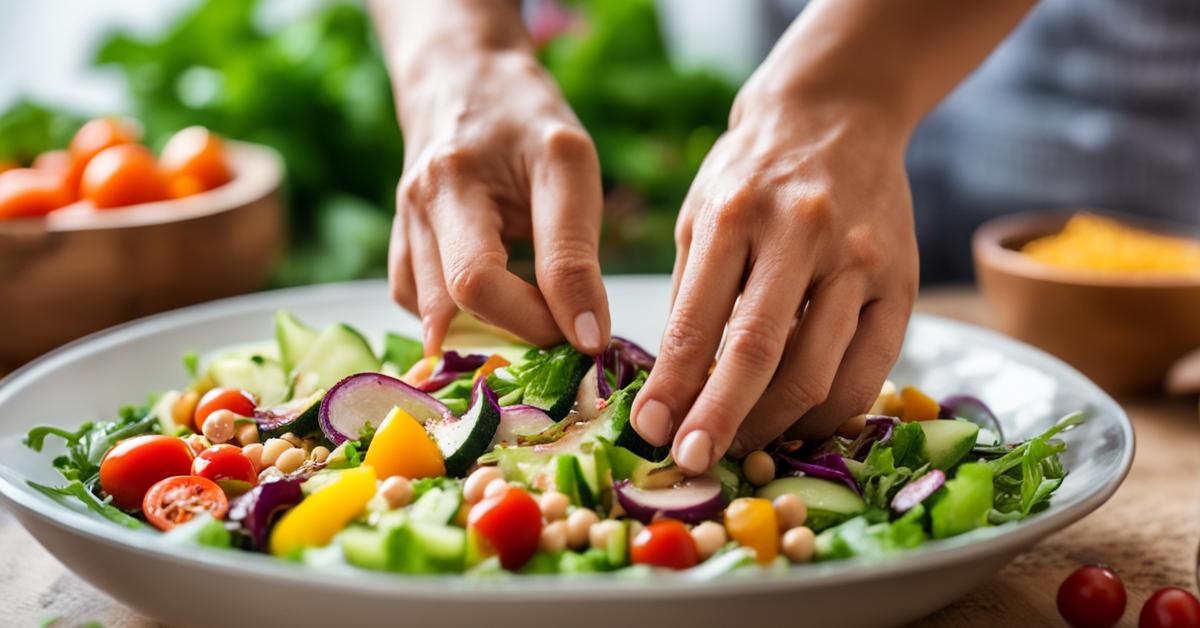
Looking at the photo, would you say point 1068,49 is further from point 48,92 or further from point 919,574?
point 48,92

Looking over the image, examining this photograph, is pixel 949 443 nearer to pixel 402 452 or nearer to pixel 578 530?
pixel 578 530

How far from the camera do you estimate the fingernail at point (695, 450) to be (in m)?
1.70

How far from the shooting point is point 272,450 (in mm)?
1967

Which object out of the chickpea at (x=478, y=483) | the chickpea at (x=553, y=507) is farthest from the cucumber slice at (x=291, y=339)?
the chickpea at (x=553, y=507)

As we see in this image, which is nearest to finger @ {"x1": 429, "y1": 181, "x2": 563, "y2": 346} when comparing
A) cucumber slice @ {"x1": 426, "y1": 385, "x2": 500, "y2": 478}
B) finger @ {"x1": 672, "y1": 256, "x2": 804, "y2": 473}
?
cucumber slice @ {"x1": 426, "y1": 385, "x2": 500, "y2": 478}

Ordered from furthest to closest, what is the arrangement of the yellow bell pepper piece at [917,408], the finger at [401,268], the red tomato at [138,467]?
the finger at [401,268] → the yellow bell pepper piece at [917,408] → the red tomato at [138,467]

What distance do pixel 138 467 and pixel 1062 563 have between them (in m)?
1.52

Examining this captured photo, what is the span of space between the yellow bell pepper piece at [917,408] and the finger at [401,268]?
3.12ft

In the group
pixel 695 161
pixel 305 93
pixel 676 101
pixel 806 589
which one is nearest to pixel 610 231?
pixel 695 161

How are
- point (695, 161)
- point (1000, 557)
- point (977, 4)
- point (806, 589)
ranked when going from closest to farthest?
point (806, 589)
point (1000, 557)
point (977, 4)
point (695, 161)

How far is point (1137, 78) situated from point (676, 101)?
1701 mm

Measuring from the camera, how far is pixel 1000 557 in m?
1.54

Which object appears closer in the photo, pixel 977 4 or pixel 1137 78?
pixel 977 4

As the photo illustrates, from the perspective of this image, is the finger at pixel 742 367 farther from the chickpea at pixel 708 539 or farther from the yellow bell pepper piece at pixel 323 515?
the yellow bell pepper piece at pixel 323 515
